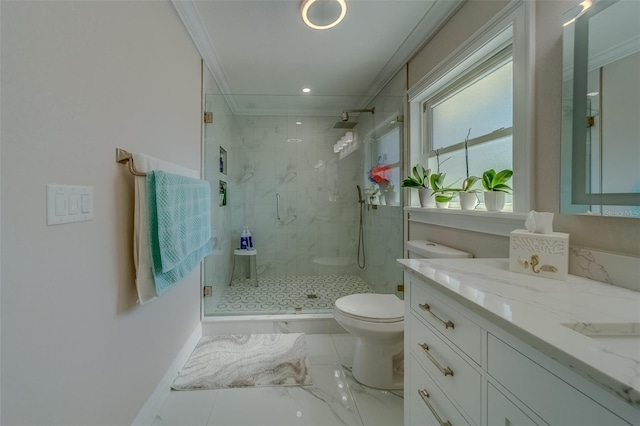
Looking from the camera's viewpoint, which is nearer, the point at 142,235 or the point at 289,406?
the point at 142,235

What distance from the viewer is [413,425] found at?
1000 mm

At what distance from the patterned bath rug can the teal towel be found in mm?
752

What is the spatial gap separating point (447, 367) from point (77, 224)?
4.14ft

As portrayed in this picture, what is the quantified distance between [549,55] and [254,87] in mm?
2543

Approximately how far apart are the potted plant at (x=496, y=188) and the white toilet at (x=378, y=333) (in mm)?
319

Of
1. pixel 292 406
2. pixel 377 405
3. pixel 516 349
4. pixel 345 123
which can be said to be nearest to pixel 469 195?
pixel 516 349

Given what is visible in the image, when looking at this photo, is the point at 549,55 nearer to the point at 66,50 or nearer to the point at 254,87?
the point at 66,50

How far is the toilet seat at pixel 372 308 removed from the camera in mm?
1508

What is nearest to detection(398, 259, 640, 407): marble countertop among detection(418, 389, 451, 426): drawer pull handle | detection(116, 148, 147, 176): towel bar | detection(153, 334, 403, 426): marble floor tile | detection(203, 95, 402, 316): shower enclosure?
detection(418, 389, 451, 426): drawer pull handle

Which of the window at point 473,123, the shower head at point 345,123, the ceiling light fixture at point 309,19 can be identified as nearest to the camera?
the window at point 473,123

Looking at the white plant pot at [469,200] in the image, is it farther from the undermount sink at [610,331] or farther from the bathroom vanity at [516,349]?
the undermount sink at [610,331]

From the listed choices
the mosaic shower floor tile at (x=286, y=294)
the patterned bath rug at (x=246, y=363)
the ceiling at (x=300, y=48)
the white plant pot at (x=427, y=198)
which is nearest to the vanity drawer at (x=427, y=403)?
the patterned bath rug at (x=246, y=363)

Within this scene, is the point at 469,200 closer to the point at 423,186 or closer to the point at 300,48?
the point at 423,186

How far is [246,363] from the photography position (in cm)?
180
